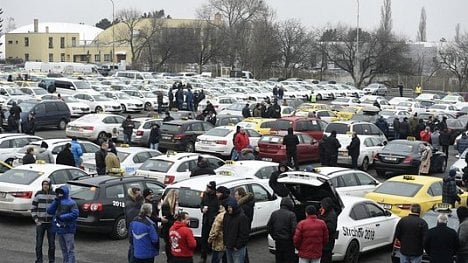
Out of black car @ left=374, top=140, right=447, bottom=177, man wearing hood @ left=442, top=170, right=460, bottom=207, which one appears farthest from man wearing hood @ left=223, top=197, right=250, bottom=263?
black car @ left=374, top=140, right=447, bottom=177

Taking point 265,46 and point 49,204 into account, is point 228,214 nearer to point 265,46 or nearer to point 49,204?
point 49,204

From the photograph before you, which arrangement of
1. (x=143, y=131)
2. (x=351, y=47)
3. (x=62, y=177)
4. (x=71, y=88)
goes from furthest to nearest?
(x=351, y=47)
(x=71, y=88)
(x=143, y=131)
(x=62, y=177)

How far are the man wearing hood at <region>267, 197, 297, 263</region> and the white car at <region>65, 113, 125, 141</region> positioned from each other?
A: 1952 centimetres

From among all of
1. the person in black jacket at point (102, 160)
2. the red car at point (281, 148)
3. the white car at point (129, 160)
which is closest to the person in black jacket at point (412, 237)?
the person in black jacket at point (102, 160)

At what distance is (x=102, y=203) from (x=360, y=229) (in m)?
5.22

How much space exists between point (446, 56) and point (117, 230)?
252 feet

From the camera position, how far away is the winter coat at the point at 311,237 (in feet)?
37.4

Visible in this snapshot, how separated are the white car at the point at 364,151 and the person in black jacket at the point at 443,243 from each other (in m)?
14.8

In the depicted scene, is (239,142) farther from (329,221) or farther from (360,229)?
(329,221)

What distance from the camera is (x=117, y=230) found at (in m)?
15.8

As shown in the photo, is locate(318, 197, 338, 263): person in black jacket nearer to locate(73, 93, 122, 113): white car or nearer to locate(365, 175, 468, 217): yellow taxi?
locate(365, 175, 468, 217): yellow taxi

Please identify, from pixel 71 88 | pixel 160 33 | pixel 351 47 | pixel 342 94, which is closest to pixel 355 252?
pixel 71 88

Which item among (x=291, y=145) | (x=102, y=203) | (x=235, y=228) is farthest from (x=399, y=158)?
(x=235, y=228)

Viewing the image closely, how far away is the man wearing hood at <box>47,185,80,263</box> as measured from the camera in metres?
12.8
